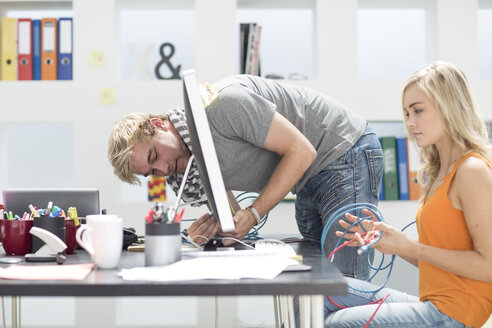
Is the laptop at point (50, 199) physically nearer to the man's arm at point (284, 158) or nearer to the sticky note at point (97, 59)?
the man's arm at point (284, 158)

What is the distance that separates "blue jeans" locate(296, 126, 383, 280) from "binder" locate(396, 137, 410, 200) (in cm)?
121

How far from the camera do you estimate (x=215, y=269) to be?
100 centimetres

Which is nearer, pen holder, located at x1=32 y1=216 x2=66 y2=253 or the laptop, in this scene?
pen holder, located at x1=32 y1=216 x2=66 y2=253

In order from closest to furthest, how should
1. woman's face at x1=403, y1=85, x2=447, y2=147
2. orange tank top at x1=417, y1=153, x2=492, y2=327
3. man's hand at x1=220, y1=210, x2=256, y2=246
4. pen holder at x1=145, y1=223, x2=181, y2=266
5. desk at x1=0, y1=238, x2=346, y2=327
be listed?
desk at x1=0, y1=238, x2=346, y2=327, pen holder at x1=145, y1=223, x2=181, y2=266, orange tank top at x1=417, y1=153, x2=492, y2=327, woman's face at x1=403, y1=85, x2=447, y2=147, man's hand at x1=220, y1=210, x2=256, y2=246

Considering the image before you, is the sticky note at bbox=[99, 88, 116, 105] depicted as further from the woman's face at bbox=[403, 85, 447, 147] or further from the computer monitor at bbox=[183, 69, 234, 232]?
the woman's face at bbox=[403, 85, 447, 147]

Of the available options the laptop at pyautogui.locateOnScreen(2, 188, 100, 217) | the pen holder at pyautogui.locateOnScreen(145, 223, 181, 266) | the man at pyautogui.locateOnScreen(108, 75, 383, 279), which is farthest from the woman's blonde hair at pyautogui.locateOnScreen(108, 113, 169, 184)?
the pen holder at pyautogui.locateOnScreen(145, 223, 181, 266)

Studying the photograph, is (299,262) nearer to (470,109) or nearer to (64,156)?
(470,109)

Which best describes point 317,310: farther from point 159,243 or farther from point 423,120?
point 423,120

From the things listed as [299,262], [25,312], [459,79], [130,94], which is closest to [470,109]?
[459,79]

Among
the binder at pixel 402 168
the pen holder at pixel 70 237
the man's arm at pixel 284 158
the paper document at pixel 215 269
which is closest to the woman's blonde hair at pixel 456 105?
the man's arm at pixel 284 158

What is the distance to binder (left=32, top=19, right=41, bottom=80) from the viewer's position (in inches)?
116

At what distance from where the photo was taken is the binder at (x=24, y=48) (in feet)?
9.66

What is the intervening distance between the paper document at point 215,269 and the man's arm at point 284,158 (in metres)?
0.40

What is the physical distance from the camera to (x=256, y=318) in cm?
279
